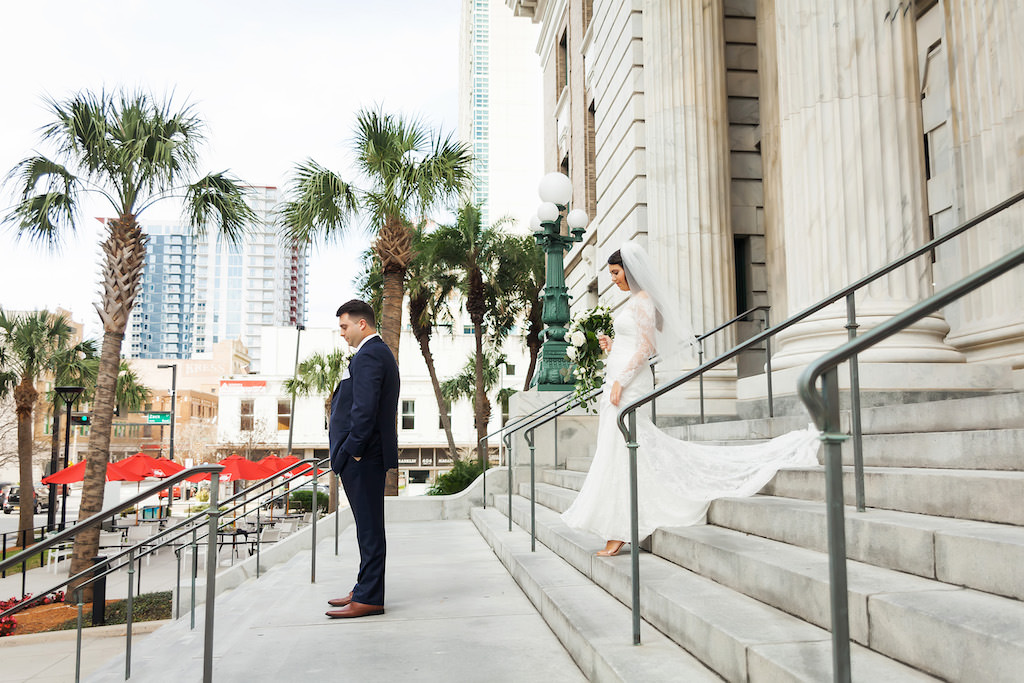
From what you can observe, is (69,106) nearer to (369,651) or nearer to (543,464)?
(543,464)

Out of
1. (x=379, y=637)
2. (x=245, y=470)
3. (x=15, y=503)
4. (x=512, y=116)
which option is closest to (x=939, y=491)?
(x=379, y=637)

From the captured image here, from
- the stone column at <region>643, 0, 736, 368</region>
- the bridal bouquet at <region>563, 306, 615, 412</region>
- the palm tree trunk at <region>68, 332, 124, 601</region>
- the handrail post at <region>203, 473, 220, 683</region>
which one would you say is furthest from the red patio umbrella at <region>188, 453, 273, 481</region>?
the handrail post at <region>203, 473, 220, 683</region>

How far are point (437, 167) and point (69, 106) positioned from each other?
7916mm

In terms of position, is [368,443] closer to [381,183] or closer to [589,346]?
[589,346]

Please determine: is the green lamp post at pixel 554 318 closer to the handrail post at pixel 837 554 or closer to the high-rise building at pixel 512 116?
the handrail post at pixel 837 554

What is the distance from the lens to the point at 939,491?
3717 millimetres

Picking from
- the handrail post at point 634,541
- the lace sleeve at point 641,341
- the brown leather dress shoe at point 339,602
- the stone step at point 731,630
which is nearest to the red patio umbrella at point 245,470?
the brown leather dress shoe at point 339,602

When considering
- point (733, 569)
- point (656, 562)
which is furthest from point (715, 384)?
point (733, 569)

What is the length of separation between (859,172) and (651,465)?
132 inches

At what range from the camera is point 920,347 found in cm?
623

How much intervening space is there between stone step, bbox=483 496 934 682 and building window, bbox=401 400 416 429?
55797 millimetres

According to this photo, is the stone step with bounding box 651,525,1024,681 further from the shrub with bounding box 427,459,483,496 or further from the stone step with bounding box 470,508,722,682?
the shrub with bounding box 427,459,483,496

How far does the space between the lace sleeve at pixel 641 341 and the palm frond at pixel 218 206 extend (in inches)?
548

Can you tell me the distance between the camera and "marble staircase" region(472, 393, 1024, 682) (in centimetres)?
263
